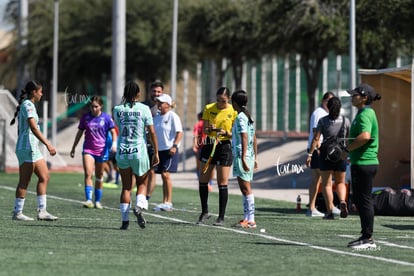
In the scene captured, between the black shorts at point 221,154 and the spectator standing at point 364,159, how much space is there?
147 inches

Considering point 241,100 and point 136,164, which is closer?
point 136,164

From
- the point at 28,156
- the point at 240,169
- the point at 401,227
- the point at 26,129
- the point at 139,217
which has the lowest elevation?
the point at 401,227

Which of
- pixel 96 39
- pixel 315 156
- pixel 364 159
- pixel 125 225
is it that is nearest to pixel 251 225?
pixel 125 225

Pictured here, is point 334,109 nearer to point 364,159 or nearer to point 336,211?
point 336,211

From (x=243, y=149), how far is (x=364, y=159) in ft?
10.5

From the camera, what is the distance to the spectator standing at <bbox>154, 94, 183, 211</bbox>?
20406 millimetres

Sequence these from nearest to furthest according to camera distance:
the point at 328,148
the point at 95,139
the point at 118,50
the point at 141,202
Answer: the point at 141,202, the point at 328,148, the point at 95,139, the point at 118,50

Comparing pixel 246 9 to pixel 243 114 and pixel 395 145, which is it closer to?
pixel 395 145

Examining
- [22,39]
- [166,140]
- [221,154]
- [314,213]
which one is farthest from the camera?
[22,39]

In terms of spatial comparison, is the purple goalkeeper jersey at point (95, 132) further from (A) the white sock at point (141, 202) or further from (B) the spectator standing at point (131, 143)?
(B) the spectator standing at point (131, 143)

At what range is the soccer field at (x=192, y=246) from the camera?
11852 mm

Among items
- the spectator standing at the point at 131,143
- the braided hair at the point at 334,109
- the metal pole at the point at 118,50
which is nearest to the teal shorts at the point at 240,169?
the spectator standing at the point at 131,143

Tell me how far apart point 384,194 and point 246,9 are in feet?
99.7

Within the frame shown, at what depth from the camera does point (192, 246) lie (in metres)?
14.0
